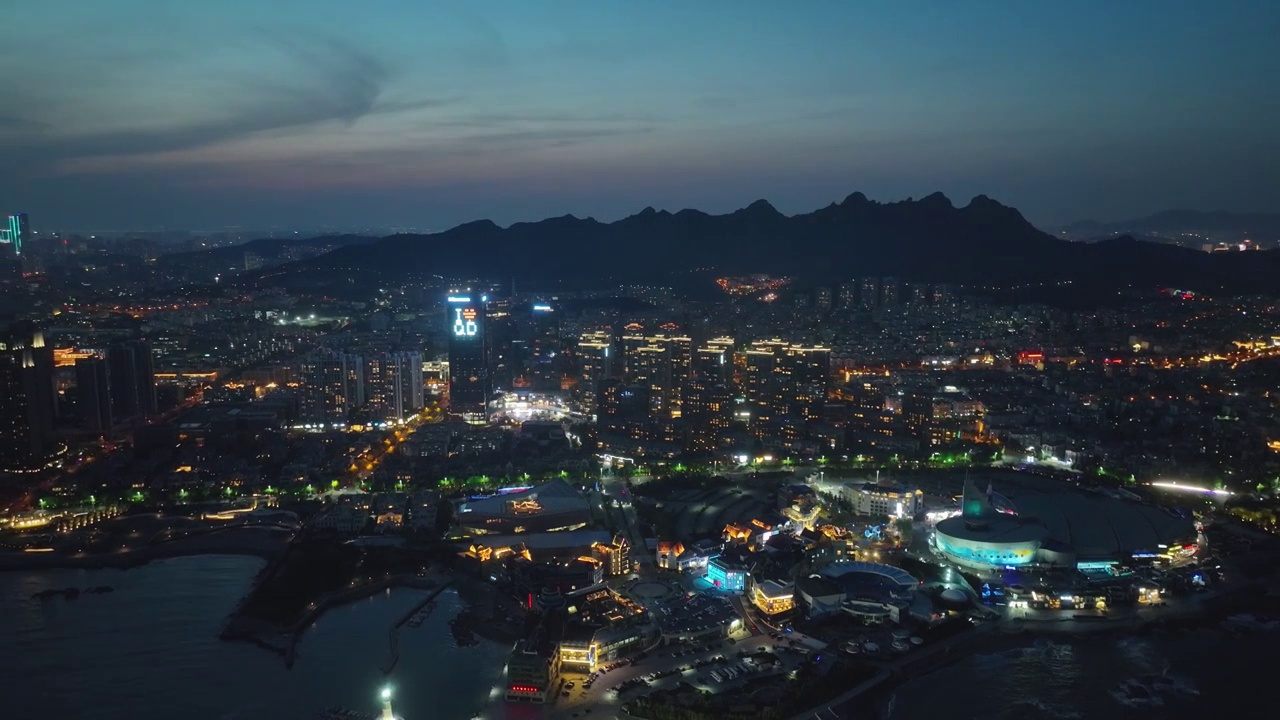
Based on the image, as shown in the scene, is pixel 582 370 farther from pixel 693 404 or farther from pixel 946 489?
pixel 946 489

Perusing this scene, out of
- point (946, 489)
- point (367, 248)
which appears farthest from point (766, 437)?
point (367, 248)

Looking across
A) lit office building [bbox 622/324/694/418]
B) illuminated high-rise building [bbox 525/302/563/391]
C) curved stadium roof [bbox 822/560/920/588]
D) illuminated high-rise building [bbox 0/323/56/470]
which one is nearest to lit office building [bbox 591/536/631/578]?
curved stadium roof [bbox 822/560/920/588]

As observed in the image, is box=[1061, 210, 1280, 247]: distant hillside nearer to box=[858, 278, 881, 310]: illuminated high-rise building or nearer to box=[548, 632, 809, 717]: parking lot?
box=[858, 278, 881, 310]: illuminated high-rise building

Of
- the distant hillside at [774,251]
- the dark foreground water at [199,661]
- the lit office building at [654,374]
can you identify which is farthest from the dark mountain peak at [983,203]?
the dark foreground water at [199,661]

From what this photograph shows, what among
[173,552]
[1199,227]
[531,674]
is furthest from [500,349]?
[1199,227]

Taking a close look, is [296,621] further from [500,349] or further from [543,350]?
[543,350]

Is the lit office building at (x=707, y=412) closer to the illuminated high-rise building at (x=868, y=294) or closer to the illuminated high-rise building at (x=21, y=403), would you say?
the illuminated high-rise building at (x=21, y=403)
